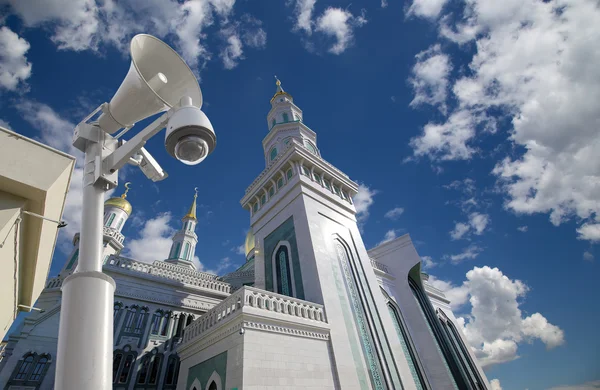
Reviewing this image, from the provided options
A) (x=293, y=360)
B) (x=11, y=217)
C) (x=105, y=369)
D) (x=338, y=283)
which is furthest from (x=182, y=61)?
(x=338, y=283)

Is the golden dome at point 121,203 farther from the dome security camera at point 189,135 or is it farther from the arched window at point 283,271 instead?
the dome security camera at point 189,135

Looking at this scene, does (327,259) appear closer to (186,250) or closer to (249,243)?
(249,243)

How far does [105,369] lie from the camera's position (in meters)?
1.82

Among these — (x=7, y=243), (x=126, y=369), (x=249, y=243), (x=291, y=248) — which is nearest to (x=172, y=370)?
(x=126, y=369)

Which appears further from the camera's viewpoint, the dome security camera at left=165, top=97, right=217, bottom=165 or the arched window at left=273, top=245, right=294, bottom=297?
the arched window at left=273, top=245, right=294, bottom=297

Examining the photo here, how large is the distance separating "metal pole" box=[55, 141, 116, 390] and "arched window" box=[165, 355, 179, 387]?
41.8ft

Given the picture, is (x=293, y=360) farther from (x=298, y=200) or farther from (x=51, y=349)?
(x=51, y=349)

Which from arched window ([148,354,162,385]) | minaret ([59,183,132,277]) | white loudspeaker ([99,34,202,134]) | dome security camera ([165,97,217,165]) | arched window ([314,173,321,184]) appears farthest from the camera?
minaret ([59,183,132,277])

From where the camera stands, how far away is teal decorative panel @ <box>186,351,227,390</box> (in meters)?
8.38

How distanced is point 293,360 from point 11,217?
8.14 metres

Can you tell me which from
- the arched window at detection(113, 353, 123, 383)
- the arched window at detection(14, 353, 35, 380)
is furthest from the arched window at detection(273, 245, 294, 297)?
the arched window at detection(14, 353, 35, 380)

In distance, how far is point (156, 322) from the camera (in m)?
12.9

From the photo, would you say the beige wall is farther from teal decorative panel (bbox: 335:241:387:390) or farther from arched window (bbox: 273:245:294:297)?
teal decorative panel (bbox: 335:241:387:390)

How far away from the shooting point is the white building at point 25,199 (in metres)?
2.26
